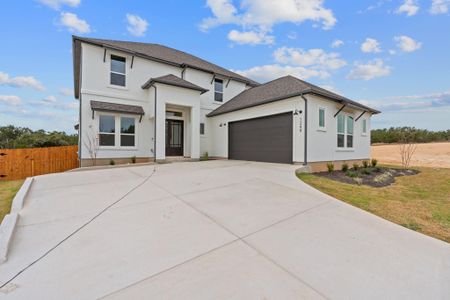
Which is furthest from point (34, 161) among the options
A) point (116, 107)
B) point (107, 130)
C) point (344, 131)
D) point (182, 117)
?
point (344, 131)

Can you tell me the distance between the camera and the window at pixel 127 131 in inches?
472

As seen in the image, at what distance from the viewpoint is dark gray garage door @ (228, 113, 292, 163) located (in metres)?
10.4

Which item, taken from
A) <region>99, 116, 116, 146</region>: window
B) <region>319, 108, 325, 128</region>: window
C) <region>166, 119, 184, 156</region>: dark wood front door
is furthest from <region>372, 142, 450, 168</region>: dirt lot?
<region>99, 116, 116, 146</region>: window

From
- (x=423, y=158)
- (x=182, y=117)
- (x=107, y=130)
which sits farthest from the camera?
(x=423, y=158)

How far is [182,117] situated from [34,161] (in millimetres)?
9067

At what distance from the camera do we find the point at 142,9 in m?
11.7

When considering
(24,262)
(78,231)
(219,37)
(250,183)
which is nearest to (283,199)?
(250,183)

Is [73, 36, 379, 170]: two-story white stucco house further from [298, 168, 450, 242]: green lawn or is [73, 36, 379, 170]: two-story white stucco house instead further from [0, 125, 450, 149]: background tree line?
[0, 125, 450, 149]: background tree line

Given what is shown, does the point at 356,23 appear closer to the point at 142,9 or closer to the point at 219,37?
the point at 219,37

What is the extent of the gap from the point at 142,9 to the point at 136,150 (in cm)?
815

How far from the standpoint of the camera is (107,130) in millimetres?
11617

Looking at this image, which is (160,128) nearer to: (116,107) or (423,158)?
(116,107)

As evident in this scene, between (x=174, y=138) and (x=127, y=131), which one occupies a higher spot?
(x=127, y=131)

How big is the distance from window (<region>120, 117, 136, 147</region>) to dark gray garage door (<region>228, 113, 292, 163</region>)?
613 centimetres
